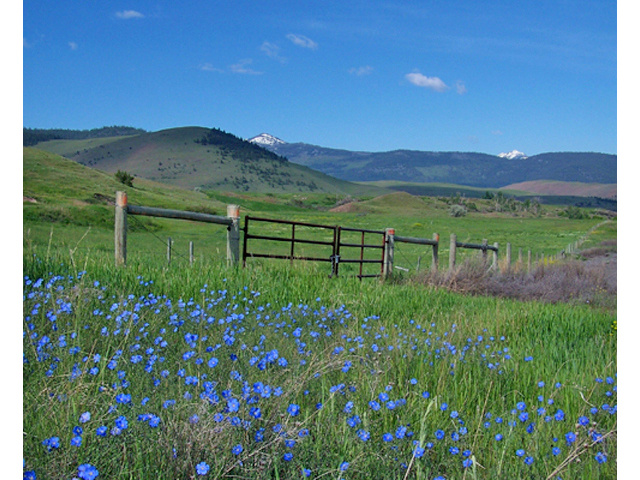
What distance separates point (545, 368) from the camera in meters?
4.39

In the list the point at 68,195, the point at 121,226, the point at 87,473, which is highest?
the point at 68,195

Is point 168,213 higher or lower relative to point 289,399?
higher

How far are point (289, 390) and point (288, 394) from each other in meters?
0.33

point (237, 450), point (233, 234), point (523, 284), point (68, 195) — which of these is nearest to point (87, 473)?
point (237, 450)

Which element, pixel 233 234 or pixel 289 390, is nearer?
pixel 289 390

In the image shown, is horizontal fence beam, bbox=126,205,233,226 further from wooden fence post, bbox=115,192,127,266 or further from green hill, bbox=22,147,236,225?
green hill, bbox=22,147,236,225

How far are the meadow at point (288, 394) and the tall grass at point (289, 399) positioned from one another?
14 millimetres

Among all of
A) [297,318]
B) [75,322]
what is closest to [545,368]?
[297,318]

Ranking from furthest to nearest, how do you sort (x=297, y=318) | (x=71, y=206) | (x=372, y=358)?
(x=71, y=206), (x=297, y=318), (x=372, y=358)

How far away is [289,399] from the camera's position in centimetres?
286

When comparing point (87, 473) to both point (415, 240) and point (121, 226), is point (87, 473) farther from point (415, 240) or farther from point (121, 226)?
point (415, 240)

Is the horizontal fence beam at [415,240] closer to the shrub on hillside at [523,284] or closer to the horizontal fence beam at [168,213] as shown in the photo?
the shrub on hillside at [523,284]
